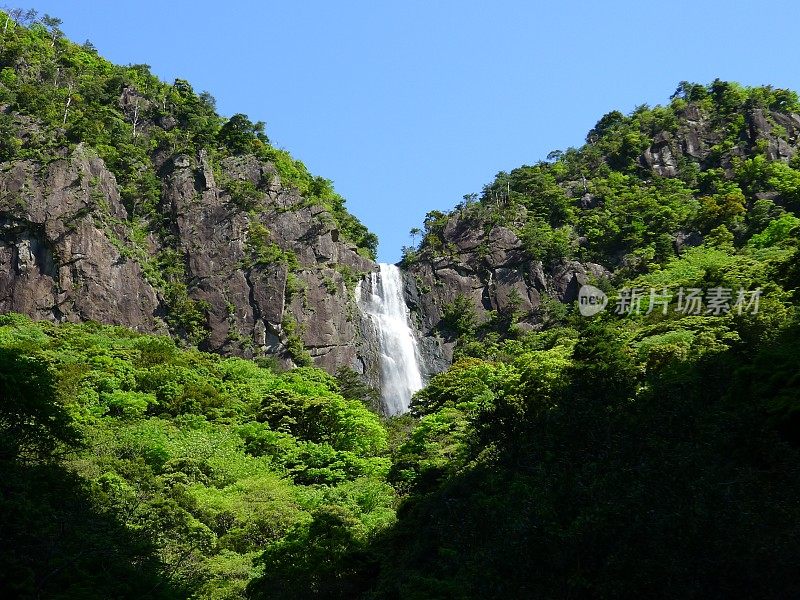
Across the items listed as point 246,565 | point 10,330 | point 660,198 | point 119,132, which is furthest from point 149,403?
point 660,198

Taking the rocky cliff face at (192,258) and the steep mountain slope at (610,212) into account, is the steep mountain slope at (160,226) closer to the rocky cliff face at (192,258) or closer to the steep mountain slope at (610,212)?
the rocky cliff face at (192,258)

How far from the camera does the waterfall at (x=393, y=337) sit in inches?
1845

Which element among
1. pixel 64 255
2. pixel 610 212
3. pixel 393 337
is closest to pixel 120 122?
pixel 64 255

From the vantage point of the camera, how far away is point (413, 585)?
1308cm

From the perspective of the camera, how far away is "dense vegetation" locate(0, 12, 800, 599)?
399 inches

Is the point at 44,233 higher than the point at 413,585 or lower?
higher

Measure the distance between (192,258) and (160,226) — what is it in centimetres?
375

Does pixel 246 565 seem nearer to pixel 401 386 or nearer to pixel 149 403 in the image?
pixel 149 403

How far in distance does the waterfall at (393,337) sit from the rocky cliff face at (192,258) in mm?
1592

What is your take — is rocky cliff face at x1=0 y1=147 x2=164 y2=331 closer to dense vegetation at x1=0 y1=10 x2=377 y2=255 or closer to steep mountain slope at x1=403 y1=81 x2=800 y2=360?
dense vegetation at x1=0 y1=10 x2=377 y2=255

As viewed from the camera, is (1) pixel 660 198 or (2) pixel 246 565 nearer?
(2) pixel 246 565

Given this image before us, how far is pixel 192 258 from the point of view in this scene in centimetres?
4862

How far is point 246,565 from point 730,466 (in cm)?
1218

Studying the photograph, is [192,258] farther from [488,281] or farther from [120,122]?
[488,281]
